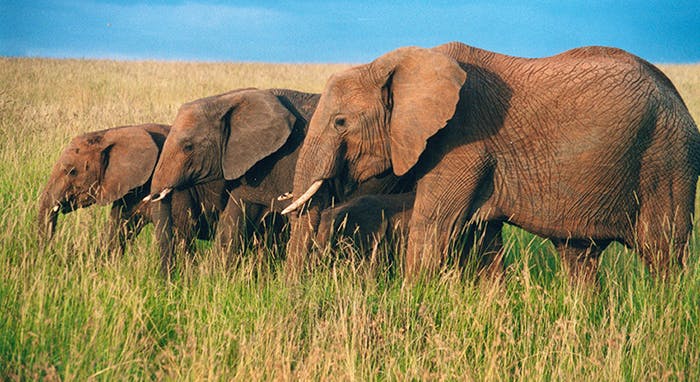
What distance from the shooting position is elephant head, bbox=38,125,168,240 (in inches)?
265

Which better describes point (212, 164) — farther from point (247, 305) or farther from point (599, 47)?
point (599, 47)

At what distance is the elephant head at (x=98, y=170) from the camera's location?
6.73 m

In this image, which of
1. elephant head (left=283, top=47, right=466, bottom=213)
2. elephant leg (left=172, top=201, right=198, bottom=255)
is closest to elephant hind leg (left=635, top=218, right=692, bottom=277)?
elephant head (left=283, top=47, right=466, bottom=213)

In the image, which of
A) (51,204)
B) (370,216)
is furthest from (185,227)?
(370,216)

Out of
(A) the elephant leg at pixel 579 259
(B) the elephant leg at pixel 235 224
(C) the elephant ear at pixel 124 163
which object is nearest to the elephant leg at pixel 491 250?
Result: (A) the elephant leg at pixel 579 259

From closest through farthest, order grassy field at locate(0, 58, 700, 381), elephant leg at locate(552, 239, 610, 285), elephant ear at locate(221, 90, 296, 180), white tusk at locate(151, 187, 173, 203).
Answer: grassy field at locate(0, 58, 700, 381)
elephant leg at locate(552, 239, 610, 285)
white tusk at locate(151, 187, 173, 203)
elephant ear at locate(221, 90, 296, 180)

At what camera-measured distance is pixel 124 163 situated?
6.75 metres

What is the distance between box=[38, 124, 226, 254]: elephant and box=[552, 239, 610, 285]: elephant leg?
2.96 metres

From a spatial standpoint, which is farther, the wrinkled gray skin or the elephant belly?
the wrinkled gray skin

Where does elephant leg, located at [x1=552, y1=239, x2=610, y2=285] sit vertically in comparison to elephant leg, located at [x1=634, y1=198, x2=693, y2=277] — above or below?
below

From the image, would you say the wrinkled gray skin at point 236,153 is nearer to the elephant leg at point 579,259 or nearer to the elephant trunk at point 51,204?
the elephant trunk at point 51,204

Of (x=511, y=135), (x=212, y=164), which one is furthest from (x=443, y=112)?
(x=212, y=164)

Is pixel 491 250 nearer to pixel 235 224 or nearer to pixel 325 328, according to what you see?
pixel 235 224

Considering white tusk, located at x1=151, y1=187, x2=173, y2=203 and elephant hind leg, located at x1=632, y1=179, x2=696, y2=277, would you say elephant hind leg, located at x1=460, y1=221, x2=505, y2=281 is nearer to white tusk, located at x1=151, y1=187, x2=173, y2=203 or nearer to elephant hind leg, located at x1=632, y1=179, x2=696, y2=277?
elephant hind leg, located at x1=632, y1=179, x2=696, y2=277
